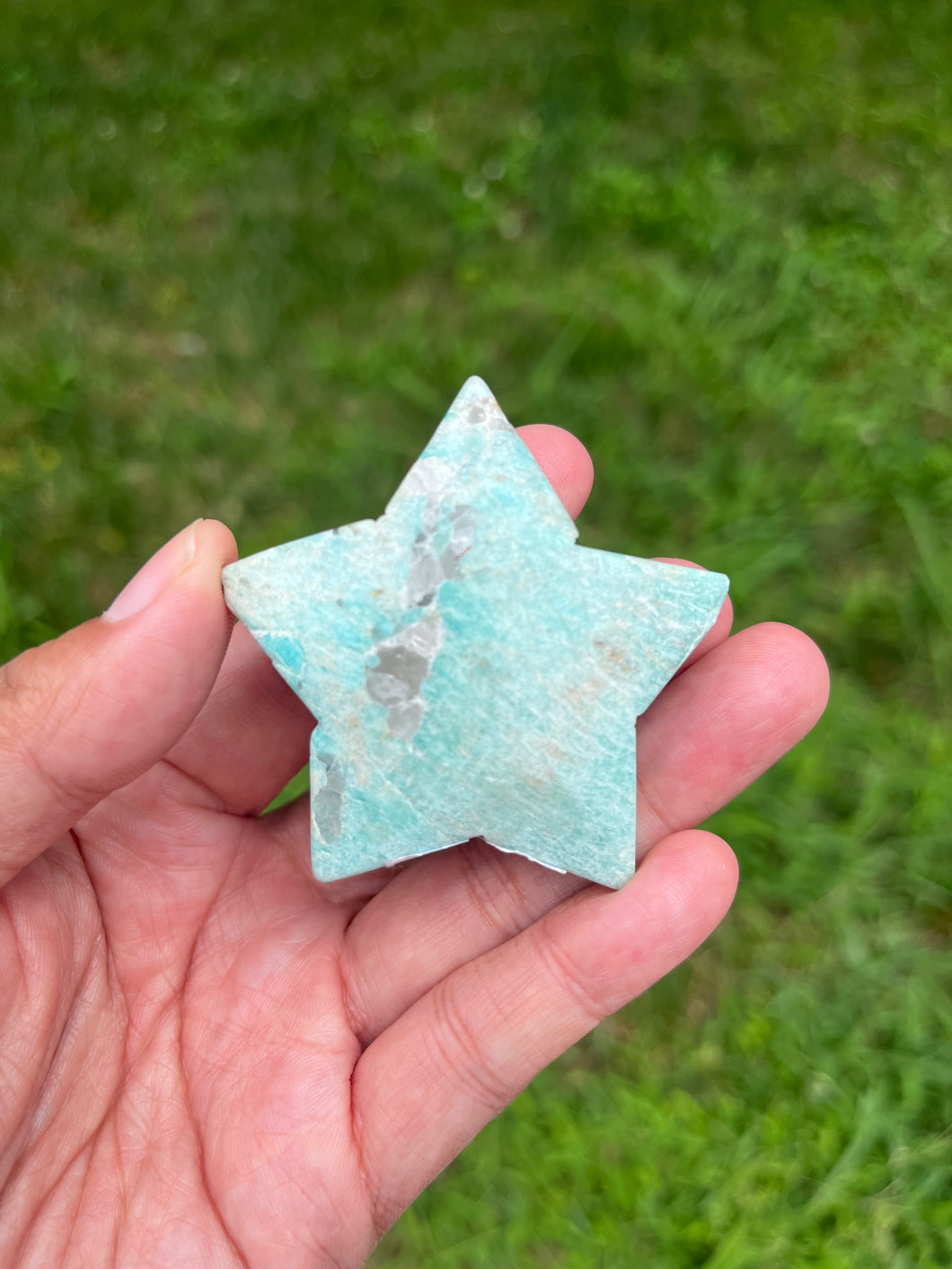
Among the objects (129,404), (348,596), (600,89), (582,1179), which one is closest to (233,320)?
(129,404)

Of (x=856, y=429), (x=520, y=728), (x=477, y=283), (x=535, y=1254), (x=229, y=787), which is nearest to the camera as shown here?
(x=520, y=728)

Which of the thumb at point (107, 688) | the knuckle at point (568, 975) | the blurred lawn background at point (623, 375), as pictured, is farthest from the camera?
the blurred lawn background at point (623, 375)

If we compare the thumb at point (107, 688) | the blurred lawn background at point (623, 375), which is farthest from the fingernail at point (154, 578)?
the blurred lawn background at point (623, 375)

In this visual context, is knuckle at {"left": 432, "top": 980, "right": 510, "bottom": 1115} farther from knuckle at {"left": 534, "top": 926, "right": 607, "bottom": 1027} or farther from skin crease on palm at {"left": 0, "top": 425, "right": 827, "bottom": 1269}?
knuckle at {"left": 534, "top": 926, "right": 607, "bottom": 1027}

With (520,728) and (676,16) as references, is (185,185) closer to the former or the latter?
(676,16)

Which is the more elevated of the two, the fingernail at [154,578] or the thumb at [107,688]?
the fingernail at [154,578]

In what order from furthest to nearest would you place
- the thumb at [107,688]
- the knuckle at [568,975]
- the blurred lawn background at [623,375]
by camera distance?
the blurred lawn background at [623,375] < the knuckle at [568,975] < the thumb at [107,688]

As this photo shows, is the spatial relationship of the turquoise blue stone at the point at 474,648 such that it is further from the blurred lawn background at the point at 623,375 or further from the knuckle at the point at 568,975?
the blurred lawn background at the point at 623,375
